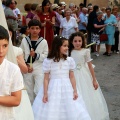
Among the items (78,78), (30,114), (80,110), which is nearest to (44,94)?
(80,110)

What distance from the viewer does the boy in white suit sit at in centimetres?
581

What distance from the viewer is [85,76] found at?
6.07 meters

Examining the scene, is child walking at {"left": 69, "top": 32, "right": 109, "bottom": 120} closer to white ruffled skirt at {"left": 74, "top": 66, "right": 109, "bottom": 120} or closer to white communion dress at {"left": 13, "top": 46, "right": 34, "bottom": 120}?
white ruffled skirt at {"left": 74, "top": 66, "right": 109, "bottom": 120}

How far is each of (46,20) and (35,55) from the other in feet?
14.3

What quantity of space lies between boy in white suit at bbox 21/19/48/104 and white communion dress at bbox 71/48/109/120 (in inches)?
21.4

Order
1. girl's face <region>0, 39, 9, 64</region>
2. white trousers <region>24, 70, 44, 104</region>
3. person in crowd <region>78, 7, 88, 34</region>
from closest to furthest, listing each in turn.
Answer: girl's face <region>0, 39, 9, 64</region> < white trousers <region>24, 70, 44, 104</region> < person in crowd <region>78, 7, 88, 34</region>

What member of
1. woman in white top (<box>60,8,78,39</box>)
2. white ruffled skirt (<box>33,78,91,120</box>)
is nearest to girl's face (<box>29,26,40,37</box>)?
white ruffled skirt (<box>33,78,91,120</box>)

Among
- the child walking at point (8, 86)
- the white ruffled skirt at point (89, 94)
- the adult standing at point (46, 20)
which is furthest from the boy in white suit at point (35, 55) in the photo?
the adult standing at point (46, 20)

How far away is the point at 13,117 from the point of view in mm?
2631

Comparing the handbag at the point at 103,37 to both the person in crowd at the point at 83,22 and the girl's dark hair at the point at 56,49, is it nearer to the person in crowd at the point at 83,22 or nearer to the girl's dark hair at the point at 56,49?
the person in crowd at the point at 83,22

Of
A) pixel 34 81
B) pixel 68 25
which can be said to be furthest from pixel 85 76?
pixel 68 25

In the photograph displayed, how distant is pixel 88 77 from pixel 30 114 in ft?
10.4

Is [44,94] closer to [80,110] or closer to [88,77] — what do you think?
[80,110]

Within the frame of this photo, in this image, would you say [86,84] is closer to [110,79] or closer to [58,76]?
[58,76]
